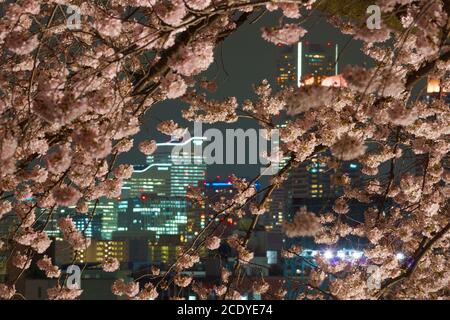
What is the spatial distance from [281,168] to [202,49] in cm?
168

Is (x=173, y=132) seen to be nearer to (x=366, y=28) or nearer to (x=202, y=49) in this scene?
(x=202, y=49)

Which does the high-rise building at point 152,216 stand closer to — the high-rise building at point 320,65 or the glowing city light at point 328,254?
the glowing city light at point 328,254

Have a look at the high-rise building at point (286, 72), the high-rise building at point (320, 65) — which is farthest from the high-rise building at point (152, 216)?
the high-rise building at point (320, 65)

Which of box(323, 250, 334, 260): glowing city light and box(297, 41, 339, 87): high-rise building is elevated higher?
box(297, 41, 339, 87): high-rise building

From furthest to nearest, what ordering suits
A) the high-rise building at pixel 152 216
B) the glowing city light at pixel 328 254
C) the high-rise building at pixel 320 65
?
1. the high-rise building at pixel 152 216
2. the glowing city light at pixel 328 254
3. the high-rise building at pixel 320 65

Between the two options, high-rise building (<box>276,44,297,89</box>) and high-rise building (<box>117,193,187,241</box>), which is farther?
high-rise building (<box>117,193,187,241</box>)

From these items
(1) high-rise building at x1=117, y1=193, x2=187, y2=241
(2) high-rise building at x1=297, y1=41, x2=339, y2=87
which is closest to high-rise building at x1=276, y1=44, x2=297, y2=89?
(2) high-rise building at x1=297, y1=41, x2=339, y2=87

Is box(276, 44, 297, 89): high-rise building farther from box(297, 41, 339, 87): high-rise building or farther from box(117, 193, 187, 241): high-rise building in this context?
box(117, 193, 187, 241): high-rise building

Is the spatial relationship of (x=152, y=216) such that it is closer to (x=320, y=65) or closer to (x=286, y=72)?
(x=286, y=72)

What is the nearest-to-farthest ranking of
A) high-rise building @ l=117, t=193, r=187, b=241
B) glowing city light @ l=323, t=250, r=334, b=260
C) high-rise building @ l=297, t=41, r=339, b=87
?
high-rise building @ l=297, t=41, r=339, b=87, glowing city light @ l=323, t=250, r=334, b=260, high-rise building @ l=117, t=193, r=187, b=241

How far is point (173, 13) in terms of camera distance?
359 centimetres
